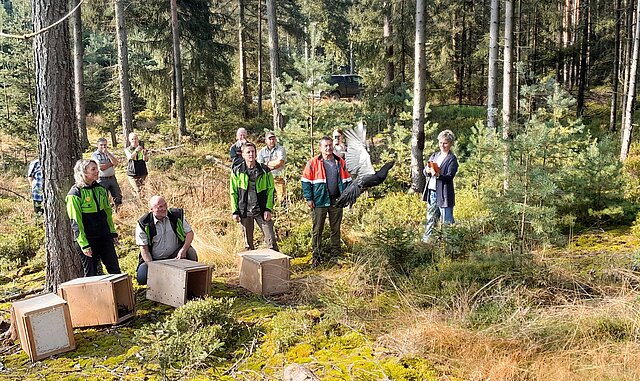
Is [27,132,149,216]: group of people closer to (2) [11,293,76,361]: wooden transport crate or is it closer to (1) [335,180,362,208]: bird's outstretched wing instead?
(2) [11,293,76,361]: wooden transport crate

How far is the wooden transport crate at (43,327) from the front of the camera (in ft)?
14.9

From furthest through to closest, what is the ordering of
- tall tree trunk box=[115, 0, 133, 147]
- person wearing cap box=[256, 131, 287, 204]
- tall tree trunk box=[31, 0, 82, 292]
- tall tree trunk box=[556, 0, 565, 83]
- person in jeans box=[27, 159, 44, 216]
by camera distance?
tall tree trunk box=[556, 0, 565, 83] → tall tree trunk box=[115, 0, 133, 147] → person in jeans box=[27, 159, 44, 216] → person wearing cap box=[256, 131, 287, 204] → tall tree trunk box=[31, 0, 82, 292]

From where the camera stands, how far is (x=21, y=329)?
15.2 ft

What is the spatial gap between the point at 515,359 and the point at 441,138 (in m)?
3.58

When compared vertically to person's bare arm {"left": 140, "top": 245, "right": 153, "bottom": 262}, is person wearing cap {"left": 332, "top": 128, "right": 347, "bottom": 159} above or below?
above

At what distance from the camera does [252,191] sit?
22.2ft

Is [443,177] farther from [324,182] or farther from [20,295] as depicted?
[20,295]

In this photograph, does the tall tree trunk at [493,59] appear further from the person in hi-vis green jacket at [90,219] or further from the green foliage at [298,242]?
the person in hi-vis green jacket at [90,219]

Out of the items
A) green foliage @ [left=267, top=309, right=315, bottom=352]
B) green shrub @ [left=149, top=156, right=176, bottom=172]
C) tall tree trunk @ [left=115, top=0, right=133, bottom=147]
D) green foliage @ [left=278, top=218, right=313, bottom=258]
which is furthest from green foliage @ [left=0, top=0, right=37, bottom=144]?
green foliage @ [left=267, top=309, right=315, bottom=352]

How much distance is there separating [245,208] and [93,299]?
2.27 meters

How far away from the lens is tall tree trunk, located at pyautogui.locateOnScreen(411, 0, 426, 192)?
32.9 feet

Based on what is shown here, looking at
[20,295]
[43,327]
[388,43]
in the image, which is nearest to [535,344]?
[43,327]

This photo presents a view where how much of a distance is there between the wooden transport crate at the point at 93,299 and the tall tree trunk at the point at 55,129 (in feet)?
2.15

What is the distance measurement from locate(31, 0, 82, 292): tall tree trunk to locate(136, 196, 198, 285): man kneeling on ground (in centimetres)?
71
